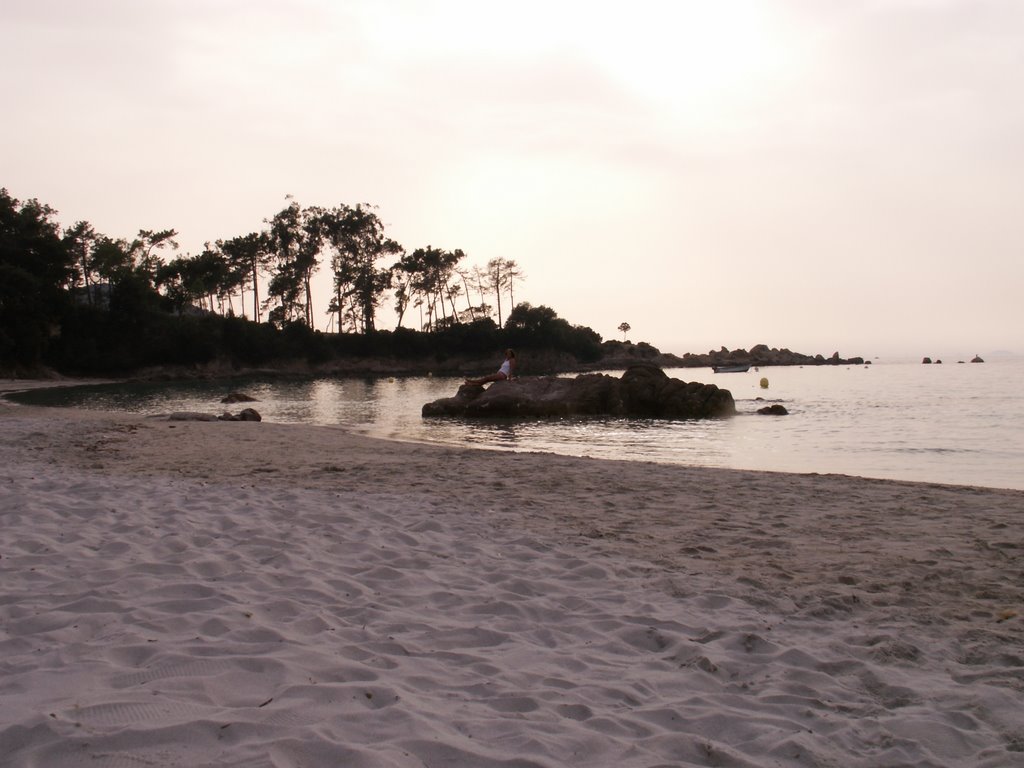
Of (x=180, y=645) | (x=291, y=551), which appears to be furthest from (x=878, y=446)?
(x=180, y=645)

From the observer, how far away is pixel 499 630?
13.0 ft

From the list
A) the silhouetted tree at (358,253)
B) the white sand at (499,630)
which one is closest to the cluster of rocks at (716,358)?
the silhouetted tree at (358,253)

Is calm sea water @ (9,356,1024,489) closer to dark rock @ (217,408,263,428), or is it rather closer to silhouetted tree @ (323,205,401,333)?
dark rock @ (217,408,263,428)

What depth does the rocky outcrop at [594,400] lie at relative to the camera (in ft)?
78.6

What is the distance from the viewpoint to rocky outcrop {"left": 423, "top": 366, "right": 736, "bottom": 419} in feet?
78.6

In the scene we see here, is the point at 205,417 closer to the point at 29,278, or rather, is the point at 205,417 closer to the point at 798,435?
the point at 798,435

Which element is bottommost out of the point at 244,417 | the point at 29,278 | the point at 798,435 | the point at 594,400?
the point at 798,435

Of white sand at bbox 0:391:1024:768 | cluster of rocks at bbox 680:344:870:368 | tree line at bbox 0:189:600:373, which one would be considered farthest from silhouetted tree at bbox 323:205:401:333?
white sand at bbox 0:391:1024:768

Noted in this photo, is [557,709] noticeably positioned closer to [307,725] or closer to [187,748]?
[307,725]

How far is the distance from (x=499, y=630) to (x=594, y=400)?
2050 centimetres

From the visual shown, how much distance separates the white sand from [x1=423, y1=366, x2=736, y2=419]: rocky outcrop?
16.1 metres

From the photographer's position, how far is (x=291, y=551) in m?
5.35

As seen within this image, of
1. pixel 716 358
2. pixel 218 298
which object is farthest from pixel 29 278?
pixel 716 358

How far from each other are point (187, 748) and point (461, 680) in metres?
1.18
